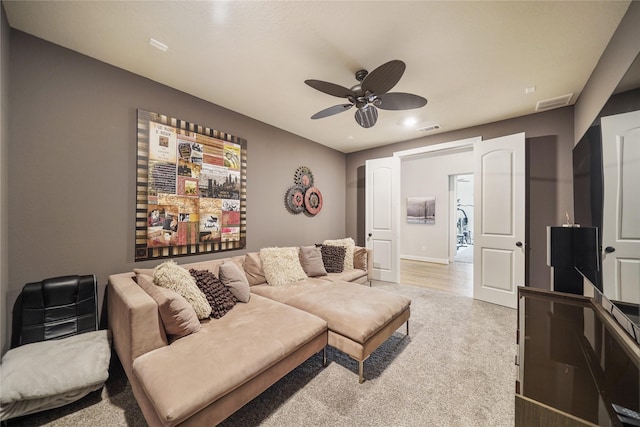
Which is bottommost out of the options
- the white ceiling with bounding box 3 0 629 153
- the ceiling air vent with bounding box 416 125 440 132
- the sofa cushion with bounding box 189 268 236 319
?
the sofa cushion with bounding box 189 268 236 319

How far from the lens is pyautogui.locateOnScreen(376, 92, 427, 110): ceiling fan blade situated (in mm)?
2127

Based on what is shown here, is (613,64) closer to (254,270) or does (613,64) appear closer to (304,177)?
(304,177)

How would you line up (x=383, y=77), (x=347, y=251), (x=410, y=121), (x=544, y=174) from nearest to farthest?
(x=383, y=77) < (x=544, y=174) < (x=410, y=121) < (x=347, y=251)

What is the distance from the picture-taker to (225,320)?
1.90m

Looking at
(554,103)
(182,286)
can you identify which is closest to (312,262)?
(182,286)

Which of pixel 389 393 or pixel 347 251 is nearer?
pixel 389 393

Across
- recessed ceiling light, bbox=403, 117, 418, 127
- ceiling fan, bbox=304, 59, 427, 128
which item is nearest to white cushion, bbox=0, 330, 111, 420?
ceiling fan, bbox=304, 59, 427, 128

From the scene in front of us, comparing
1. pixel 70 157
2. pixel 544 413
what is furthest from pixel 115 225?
pixel 544 413

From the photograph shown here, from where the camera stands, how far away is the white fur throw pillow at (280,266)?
114 inches

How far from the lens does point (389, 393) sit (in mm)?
1716

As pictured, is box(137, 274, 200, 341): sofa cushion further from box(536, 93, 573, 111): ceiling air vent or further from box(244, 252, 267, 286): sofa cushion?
box(536, 93, 573, 111): ceiling air vent

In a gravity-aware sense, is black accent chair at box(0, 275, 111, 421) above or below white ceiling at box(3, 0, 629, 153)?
below

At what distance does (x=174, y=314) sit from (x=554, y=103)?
183 inches

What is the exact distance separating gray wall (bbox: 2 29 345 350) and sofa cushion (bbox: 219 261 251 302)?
73 cm
